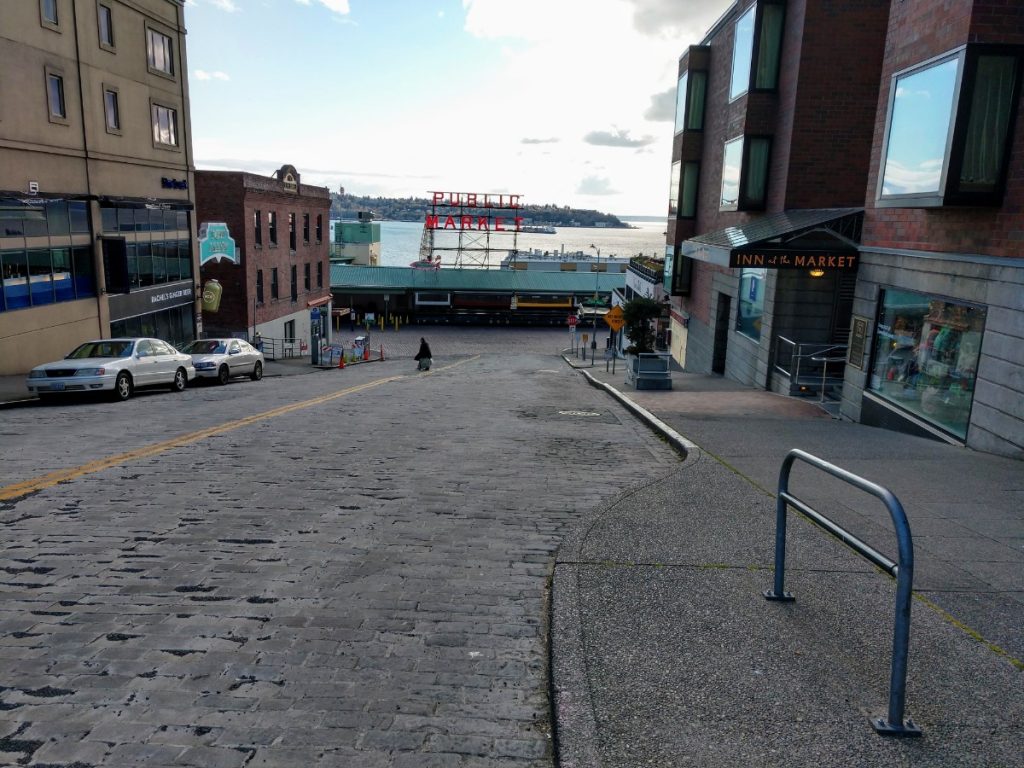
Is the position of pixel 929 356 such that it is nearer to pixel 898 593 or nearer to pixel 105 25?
pixel 898 593

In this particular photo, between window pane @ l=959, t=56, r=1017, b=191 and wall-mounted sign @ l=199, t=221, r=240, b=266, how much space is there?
110 feet

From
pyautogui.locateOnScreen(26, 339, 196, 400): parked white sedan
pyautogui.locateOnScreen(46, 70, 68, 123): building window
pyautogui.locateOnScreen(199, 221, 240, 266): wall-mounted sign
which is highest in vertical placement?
pyautogui.locateOnScreen(46, 70, 68, 123): building window

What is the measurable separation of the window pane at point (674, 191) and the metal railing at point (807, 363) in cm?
1420

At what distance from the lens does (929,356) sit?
11.9m

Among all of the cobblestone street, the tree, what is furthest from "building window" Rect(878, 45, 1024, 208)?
the tree

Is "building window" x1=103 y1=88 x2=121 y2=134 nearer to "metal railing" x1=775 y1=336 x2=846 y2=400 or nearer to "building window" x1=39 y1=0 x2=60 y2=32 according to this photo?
"building window" x1=39 y1=0 x2=60 y2=32

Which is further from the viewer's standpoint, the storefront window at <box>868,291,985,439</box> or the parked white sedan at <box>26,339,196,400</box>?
the parked white sedan at <box>26,339,196,400</box>

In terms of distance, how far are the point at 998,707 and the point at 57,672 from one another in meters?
5.17

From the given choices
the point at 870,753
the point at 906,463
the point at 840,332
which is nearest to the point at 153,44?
the point at 840,332

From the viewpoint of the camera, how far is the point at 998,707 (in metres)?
3.97

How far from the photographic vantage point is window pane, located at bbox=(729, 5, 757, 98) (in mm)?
21156

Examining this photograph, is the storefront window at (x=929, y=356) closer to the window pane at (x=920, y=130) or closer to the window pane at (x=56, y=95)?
the window pane at (x=920, y=130)

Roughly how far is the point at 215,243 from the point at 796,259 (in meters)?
30.0

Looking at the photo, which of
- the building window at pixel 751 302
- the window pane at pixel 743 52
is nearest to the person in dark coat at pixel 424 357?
the building window at pixel 751 302
